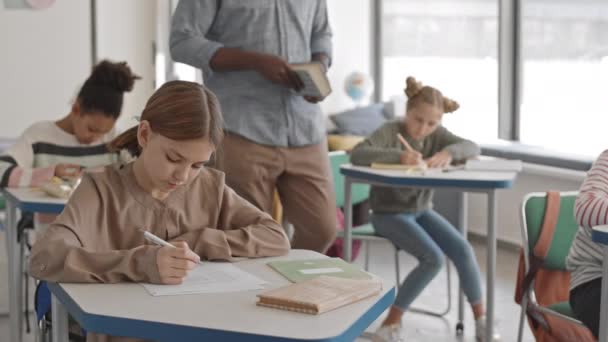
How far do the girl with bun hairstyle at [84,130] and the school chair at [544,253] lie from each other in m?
1.57

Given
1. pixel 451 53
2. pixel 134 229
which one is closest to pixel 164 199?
pixel 134 229

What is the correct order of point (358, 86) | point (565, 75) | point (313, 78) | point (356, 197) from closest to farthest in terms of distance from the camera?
point (313, 78)
point (356, 197)
point (565, 75)
point (358, 86)

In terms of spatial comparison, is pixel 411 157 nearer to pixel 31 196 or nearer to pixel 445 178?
pixel 445 178

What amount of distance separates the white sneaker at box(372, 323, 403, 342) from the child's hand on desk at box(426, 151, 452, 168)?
660 mm

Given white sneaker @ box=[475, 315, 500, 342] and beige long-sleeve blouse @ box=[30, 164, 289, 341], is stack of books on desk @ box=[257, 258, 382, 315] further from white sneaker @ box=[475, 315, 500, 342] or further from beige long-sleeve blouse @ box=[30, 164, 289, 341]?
white sneaker @ box=[475, 315, 500, 342]

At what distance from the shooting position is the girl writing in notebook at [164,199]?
193 cm

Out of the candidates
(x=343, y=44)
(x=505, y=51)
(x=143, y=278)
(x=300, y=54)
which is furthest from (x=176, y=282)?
(x=343, y=44)

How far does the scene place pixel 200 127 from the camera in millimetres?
1941

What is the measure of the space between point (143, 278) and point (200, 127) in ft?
1.15

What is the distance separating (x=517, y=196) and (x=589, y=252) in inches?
130

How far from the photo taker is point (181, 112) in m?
1.94

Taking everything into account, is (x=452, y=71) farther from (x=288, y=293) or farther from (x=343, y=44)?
(x=288, y=293)

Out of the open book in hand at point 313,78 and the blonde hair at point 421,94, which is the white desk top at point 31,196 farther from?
the blonde hair at point 421,94

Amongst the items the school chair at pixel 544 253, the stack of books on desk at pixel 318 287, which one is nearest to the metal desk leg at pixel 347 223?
the school chair at pixel 544 253
